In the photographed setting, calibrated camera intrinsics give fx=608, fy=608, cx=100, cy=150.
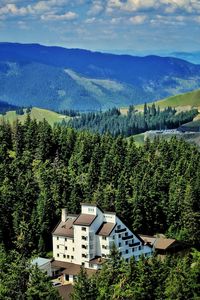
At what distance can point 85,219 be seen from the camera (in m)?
90.3

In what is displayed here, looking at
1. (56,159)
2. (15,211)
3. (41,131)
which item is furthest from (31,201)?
(41,131)

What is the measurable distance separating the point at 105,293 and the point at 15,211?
44.7 m

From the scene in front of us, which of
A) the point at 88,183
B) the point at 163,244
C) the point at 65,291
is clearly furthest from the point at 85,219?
the point at 88,183

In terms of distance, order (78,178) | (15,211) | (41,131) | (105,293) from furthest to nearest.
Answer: (41,131), (78,178), (15,211), (105,293)

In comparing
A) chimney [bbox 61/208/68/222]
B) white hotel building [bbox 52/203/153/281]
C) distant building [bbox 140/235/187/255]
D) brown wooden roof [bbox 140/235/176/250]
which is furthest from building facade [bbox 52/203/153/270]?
chimney [bbox 61/208/68/222]

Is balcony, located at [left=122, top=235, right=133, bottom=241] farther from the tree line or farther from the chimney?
the tree line

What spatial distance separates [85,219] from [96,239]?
3.37 m

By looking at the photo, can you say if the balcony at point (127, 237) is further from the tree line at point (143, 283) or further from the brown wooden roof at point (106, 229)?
the tree line at point (143, 283)

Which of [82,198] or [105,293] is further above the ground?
[105,293]

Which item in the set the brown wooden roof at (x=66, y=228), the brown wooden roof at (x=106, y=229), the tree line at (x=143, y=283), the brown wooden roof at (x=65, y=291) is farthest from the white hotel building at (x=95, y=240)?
the tree line at (x=143, y=283)

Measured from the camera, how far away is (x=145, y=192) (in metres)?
104

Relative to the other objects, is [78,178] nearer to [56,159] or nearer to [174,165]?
[56,159]

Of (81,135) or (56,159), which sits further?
(81,135)

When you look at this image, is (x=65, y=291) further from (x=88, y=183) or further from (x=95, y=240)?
(x=88, y=183)
